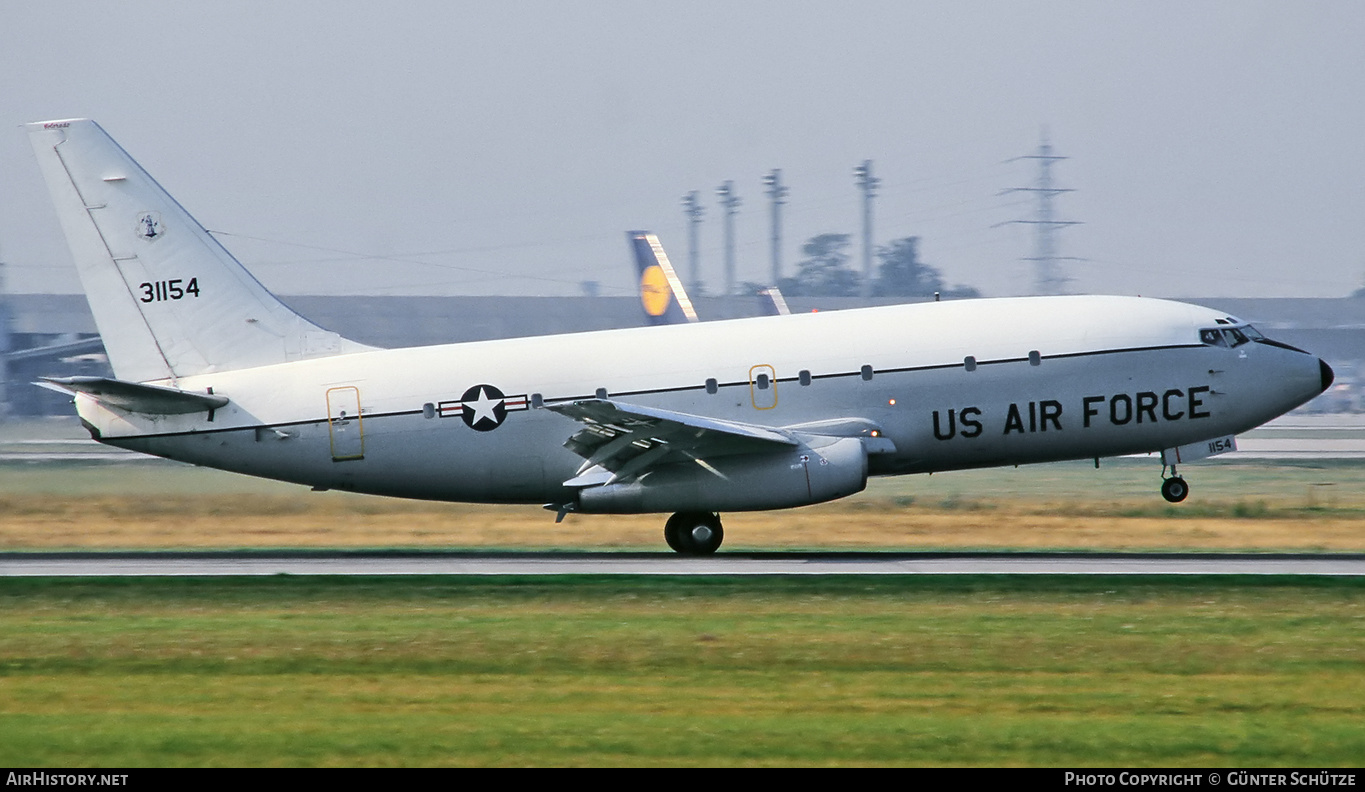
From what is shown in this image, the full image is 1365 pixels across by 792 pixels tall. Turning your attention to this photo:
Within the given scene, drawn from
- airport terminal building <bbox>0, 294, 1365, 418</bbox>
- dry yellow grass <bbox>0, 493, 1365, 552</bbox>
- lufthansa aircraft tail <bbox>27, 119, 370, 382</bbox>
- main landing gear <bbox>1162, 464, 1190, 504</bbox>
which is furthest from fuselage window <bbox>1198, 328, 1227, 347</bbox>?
airport terminal building <bbox>0, 294, 1365, 418</bbox>

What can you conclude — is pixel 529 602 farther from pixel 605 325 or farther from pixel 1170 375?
pixel 605 325

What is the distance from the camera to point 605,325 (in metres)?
74.3

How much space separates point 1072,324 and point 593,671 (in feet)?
45.8

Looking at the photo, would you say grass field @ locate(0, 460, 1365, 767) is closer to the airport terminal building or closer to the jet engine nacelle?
the jet engine nacelle

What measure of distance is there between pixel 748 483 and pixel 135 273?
39.2 feet

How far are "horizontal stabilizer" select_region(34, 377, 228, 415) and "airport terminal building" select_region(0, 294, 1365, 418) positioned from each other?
4085cm

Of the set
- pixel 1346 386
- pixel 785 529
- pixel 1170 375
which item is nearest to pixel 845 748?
pixel 1170 375

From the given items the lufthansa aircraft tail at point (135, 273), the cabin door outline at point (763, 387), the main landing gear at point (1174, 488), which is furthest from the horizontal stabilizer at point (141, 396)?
the main landing gear at point (1174, 488)

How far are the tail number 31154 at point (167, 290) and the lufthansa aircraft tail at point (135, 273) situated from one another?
0.02 meters

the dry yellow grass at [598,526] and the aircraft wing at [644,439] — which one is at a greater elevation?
the aircraft wing at [644,439]

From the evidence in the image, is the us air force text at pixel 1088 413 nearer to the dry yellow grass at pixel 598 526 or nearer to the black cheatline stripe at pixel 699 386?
the black cheatline stripe at pixel 699 386

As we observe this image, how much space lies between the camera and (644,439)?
25.4 metres

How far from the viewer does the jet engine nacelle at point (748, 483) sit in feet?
83.1

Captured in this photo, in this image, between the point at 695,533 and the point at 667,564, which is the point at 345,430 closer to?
the point at 667,564
